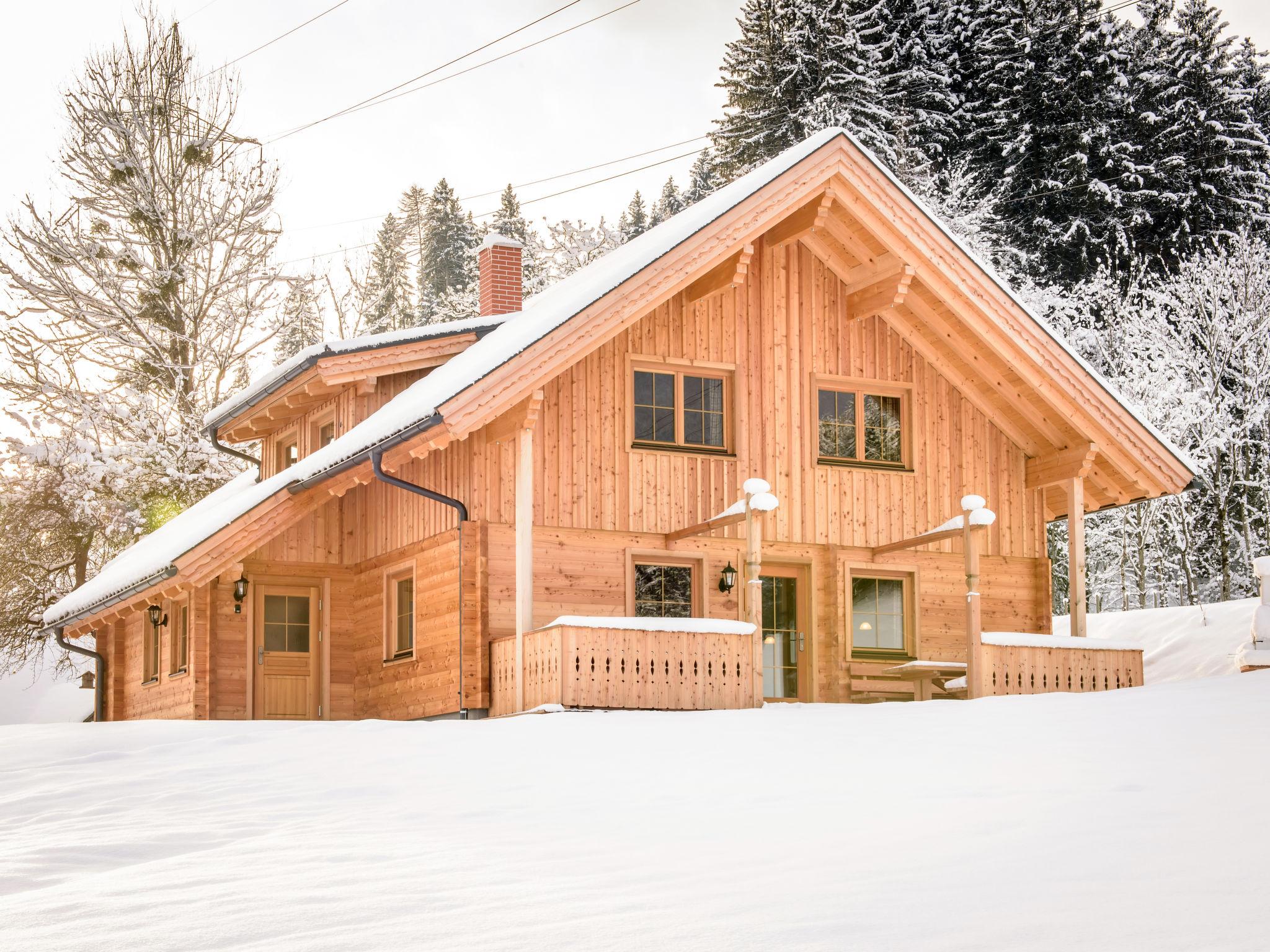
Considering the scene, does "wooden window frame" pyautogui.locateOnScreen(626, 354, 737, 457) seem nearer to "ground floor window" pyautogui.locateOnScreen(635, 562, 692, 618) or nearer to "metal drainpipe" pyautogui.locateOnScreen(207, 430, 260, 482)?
"ground floor window" pyautogui.locateOnScreen(635, 562, 692, 618)

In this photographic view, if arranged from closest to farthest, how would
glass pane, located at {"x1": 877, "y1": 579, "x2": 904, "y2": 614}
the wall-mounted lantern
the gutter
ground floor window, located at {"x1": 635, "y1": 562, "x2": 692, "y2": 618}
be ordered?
1. ground floor window, located at {"x1": 635, "y1": 562, "x2": 692, "y2": 618}
2. the gutter
3. glass pane, located at {"x1": 877, "y1": 579, "x2": 904, "y2": 614}
4. the wall-mounted lantern

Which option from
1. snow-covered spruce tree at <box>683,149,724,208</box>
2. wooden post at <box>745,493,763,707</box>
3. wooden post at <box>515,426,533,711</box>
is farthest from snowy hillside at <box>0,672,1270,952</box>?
snow-covered spruce tree at <box>683,149,724,208</box>

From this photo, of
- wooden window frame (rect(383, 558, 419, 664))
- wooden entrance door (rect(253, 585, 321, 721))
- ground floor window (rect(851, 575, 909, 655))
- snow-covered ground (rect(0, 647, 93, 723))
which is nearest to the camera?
wooden window frame (rect(383, 558, 419, 664))

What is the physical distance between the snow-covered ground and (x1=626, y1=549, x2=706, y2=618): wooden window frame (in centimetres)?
1972

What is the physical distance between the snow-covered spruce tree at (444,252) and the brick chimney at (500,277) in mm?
29068

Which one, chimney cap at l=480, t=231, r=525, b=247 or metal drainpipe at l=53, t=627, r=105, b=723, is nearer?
chimney cap at l=480, t=231, r=525, b=247

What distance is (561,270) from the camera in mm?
40625

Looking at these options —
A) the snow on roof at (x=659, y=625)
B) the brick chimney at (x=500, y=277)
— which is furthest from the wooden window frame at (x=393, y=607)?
the brick chimney at (x=500, y=277)

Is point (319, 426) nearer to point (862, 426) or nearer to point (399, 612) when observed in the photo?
point (399, 612)

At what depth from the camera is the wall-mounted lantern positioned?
18203mm

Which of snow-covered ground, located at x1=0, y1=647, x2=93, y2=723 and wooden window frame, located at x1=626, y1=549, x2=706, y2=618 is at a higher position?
wooden window frame, located at x1=626, y1=549, x2=706, y2=618

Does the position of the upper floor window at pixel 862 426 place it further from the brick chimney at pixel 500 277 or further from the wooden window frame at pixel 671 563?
the brick chimney at pixel 500 277

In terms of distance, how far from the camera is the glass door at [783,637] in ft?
56.9

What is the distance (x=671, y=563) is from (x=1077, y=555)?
4878 mm
